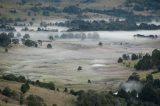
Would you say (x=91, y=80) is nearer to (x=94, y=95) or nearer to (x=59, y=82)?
(x=59, y=82)

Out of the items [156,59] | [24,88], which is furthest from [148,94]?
[156,59]

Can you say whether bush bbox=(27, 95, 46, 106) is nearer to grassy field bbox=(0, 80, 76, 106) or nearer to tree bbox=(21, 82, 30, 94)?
grassy field bbox=(0, 80, 76, 106)

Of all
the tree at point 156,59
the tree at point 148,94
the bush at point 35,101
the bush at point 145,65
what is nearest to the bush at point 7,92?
the bush at point 35,101

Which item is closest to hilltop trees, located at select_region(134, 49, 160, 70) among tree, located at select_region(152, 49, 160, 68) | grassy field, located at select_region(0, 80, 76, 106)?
tree, located at select_region(152, 49, 160, 68)

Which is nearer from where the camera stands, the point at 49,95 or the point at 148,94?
the point at 49,95

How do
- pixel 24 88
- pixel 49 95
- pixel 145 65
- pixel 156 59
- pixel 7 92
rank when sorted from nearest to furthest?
pixel 7 92
pixel 24 88
pixel 49 95
pixel 145 65
pixel 156 59

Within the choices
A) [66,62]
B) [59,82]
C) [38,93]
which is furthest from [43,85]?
[66,62]

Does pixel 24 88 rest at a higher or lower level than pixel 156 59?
higher

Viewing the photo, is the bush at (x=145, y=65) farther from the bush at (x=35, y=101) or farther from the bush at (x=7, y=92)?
the bush at (x=7, y=92)

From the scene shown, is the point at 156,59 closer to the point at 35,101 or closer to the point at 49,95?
the point at 49,95
